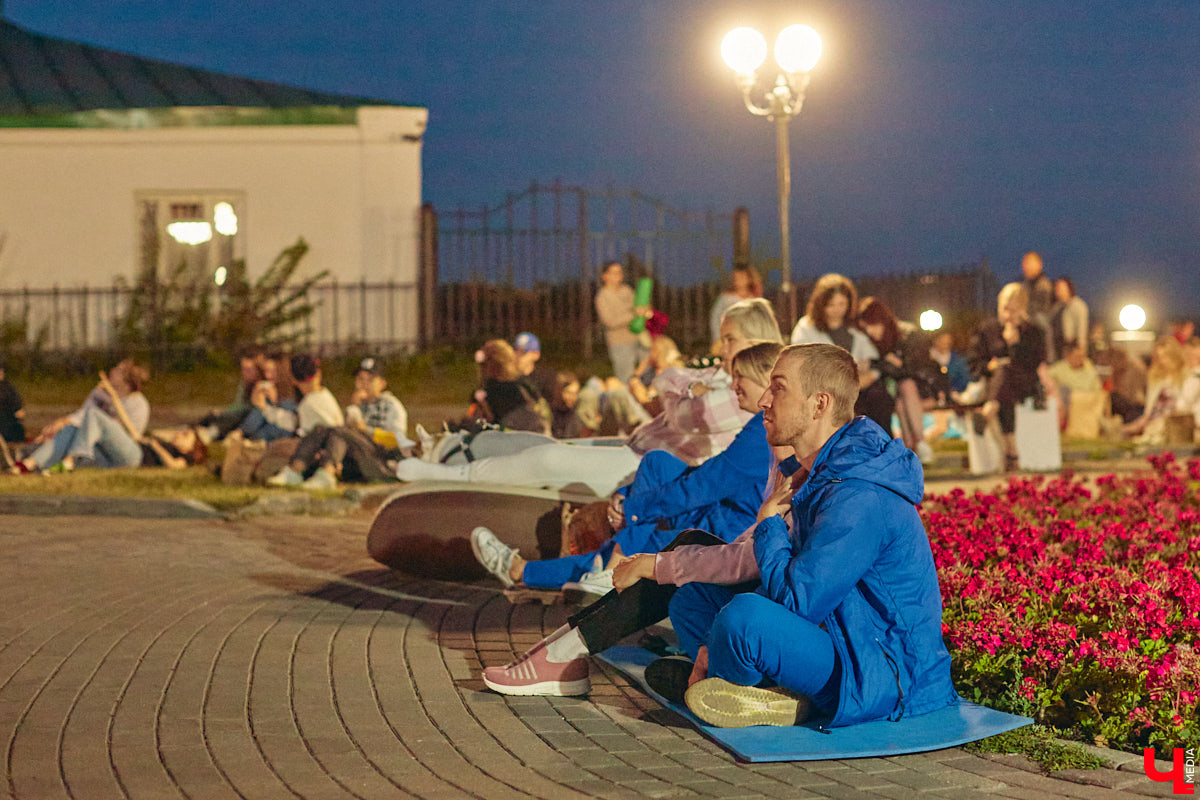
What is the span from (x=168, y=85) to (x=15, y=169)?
3.15m

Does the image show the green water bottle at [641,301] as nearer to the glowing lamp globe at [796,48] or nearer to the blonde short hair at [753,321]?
the glowing lamp globe at [796,48]

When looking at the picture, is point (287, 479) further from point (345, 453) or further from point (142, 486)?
point (142, 486)

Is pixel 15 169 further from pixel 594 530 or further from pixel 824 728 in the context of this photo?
pixel 824 728

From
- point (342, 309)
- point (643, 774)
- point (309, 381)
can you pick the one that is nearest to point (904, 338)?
point (309, 381)

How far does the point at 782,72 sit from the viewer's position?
16.1 m

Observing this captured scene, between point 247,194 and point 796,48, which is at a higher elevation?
point 796,48

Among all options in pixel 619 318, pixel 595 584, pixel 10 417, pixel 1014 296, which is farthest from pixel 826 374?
pixel 10 417

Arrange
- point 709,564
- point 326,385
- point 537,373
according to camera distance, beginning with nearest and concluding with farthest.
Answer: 1. point 709,564
2. point 537,373
3. point 326,385

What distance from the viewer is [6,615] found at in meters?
7.14

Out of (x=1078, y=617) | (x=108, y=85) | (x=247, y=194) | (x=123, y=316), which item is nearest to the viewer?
(x=1078, y=617)

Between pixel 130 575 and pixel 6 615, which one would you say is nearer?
pixel 6 615

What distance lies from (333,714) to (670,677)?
4.07ft

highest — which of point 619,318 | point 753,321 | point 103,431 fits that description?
point 619,318

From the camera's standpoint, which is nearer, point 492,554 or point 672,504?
point 672,504
